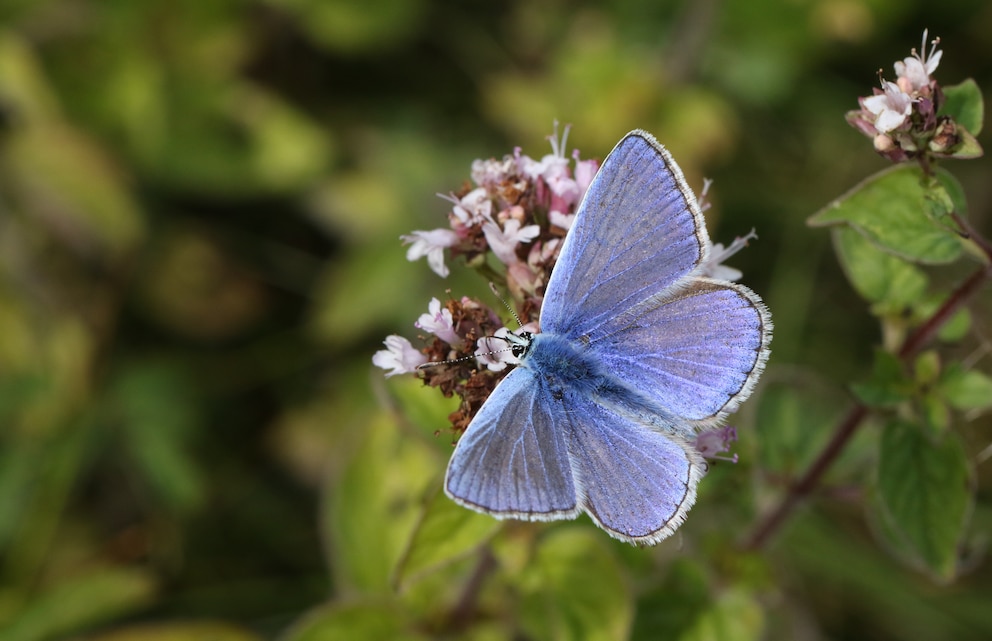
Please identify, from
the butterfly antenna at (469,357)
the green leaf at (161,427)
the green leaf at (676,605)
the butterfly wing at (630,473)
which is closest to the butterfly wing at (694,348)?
the butterfly wing at (630,473)

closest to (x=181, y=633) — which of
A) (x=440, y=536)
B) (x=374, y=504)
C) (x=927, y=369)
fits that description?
(x=374, y=504)

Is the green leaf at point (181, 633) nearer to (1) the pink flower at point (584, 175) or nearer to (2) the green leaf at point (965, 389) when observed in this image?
(1) the pink flower at point (584, 175)

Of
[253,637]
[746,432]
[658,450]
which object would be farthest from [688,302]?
[253,637]

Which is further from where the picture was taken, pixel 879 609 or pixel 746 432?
pixel 879 609

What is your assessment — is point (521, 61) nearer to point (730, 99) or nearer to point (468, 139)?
point (468, 139)

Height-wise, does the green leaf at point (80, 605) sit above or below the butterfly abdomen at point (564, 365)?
below

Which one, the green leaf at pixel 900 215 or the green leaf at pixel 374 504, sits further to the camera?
the green leaf at pixel 374 504

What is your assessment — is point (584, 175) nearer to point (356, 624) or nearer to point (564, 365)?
point (564, 365)
